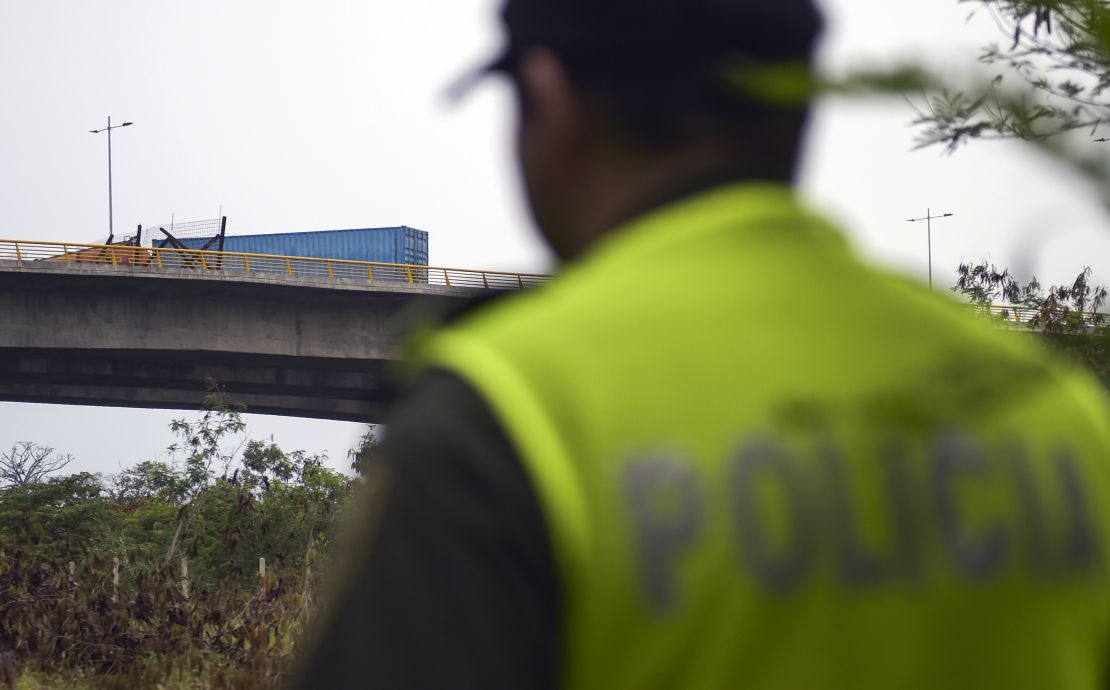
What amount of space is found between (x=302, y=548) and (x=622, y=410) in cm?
Answer: 1425

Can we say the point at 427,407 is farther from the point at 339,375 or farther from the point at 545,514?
the point at 339,375

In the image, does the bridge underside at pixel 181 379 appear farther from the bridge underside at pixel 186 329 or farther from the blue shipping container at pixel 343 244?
the blue shipping container at pixel 343 244

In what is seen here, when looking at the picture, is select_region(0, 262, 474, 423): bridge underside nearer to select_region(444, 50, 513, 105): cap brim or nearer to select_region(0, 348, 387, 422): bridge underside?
select_region(0, 348, 387, 422): bridge underside

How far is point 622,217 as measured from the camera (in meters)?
1.24

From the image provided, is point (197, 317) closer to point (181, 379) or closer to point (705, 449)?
point (181, 379)

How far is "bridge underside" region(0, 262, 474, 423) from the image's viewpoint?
28.9 meters

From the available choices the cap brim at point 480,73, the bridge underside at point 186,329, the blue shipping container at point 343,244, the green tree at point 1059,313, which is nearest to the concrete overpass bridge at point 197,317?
the bridge underside at point 186,329

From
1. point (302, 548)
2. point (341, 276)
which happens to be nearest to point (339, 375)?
point (341, 276)

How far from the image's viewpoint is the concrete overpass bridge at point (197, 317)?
28984 millimetres

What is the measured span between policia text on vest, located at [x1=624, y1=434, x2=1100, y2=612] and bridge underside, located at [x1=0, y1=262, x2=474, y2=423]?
85.9 ft

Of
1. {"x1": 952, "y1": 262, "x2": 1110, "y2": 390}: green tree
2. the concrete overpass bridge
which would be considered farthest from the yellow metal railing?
{"x1": 952, "y1": 262, "x2": 1110, "y2": 390}: green tree

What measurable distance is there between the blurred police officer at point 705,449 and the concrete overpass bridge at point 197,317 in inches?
1041

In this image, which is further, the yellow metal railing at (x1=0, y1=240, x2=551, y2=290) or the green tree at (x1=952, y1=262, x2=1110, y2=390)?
the yellow metal railing at (x1=0, y1=240, x2=551, y2=290)

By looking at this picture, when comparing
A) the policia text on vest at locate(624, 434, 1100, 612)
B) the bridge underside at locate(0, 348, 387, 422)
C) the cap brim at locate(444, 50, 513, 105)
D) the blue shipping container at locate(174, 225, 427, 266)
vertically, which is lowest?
the policia text on vest at locate(624, 434, 1100, 612)
